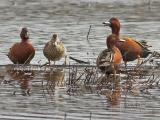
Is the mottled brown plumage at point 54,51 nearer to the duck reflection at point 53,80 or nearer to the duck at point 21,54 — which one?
the duck at point 21,54

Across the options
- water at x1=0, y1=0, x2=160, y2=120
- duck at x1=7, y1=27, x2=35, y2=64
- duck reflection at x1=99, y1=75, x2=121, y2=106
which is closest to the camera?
water at x1=0, y1=0, x2=160, y2=120

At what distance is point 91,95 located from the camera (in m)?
12.3

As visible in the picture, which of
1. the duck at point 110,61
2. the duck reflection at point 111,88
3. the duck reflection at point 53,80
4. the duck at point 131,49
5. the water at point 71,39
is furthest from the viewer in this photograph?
the duck at point 131,49

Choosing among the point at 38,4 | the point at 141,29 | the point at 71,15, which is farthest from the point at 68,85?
the point at 38,4

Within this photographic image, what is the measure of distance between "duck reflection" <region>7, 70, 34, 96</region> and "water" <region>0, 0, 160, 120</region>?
4 centimetres

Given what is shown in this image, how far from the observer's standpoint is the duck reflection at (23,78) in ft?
42.6

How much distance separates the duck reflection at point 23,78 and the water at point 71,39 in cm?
4

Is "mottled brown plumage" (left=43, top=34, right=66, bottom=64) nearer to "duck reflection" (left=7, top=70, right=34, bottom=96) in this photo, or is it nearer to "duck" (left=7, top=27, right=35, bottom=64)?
"duck" (left=7, top=27, right=35, bottom=64)

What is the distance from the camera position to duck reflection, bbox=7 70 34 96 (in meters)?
13.0

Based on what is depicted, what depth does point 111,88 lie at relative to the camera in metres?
12.9

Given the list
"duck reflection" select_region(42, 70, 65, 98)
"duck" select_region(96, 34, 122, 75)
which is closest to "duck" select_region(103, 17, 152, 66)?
"duck" select_region(96, 34, 122, 75)

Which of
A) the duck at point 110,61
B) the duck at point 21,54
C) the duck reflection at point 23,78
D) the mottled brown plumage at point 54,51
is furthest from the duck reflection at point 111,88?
the duck at point 21,54

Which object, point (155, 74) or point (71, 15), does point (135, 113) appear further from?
point (71, 15)

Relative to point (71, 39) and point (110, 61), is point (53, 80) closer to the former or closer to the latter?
point (110, 61)
